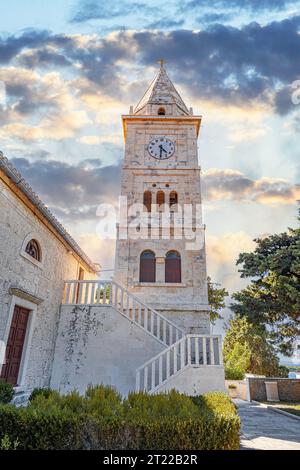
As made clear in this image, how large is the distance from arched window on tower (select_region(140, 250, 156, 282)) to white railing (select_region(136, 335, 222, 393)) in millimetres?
4028

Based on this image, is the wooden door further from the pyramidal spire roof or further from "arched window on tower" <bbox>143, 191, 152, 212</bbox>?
the pyramidal spire roof

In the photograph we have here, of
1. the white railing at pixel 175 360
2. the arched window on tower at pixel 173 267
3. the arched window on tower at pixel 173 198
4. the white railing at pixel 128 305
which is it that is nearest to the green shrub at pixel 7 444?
the white railing at pixel 175 360

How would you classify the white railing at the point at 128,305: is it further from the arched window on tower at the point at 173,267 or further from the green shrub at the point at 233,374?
the green shrub at the point at 233,374

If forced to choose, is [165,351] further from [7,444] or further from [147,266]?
[7,444]

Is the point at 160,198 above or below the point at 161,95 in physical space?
below

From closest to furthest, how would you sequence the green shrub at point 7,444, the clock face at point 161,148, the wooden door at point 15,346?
the green shrub at point 7,444
the wooden door at point 15,346
the clock face at point 161,148

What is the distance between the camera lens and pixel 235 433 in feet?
14.9

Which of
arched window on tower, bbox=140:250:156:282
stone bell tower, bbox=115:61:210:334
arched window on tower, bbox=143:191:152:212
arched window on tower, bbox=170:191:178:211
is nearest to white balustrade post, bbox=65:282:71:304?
stone bell tower, bbox=115:61:210:334

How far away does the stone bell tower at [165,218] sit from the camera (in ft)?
45.8

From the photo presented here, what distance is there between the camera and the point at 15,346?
352 inches

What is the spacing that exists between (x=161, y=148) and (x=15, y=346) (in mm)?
12668

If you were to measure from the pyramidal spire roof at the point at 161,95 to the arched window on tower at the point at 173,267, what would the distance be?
9701mm

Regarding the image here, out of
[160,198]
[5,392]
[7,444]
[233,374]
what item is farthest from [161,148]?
[233,374]
